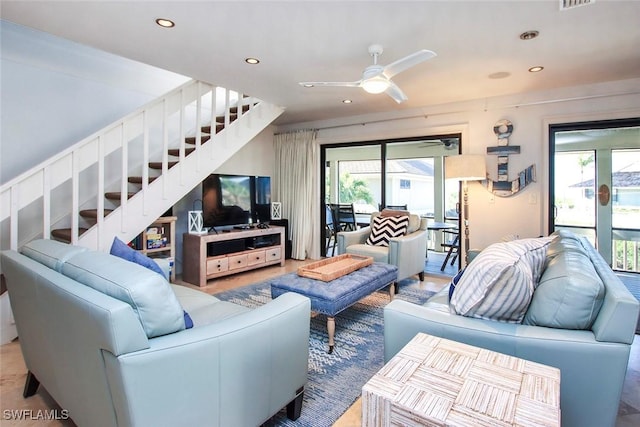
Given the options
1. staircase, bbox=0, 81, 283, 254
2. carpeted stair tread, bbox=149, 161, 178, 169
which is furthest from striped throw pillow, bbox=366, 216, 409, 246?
carpeted stair tread, bbox=149, 161, 178, 169

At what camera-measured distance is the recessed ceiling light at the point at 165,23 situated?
7.48 feet

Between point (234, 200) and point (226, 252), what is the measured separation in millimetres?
767

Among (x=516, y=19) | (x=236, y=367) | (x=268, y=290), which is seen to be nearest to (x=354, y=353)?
(x=236, y=367)

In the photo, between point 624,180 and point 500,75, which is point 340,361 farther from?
point 624,180

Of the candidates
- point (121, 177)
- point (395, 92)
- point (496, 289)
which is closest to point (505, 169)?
point (395, 92)

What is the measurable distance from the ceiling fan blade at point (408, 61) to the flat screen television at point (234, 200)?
8.95ft

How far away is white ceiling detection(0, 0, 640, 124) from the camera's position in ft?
6.97

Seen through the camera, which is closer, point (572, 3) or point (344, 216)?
point (572, 3)

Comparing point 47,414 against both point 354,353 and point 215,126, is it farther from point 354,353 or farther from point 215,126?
point 215,126

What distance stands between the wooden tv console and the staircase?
0.77 m

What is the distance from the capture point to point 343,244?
419 cm

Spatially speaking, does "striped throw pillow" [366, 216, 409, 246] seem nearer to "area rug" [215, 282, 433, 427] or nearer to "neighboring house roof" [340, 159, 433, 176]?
"area rug" [215, 282, 433, 427]

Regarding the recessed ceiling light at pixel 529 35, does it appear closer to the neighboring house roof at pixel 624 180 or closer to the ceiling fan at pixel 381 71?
the ceiling fan at pixel 381 71

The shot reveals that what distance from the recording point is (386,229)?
4230 mm
